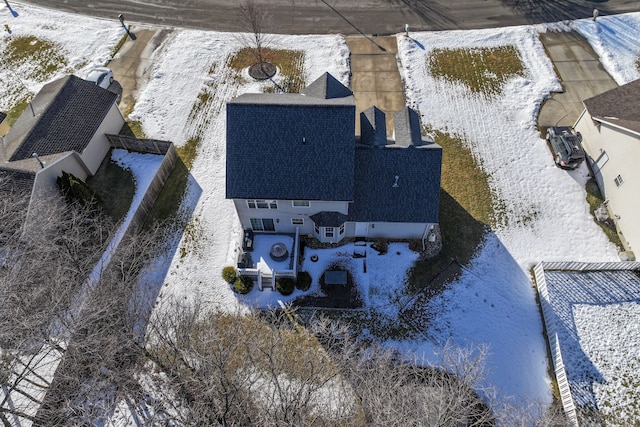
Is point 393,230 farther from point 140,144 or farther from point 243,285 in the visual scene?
point 140,144

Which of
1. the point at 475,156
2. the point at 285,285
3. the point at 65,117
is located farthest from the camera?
the point at 475,156

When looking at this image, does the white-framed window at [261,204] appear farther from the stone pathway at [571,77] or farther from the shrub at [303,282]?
the stone pathway at [571,77]

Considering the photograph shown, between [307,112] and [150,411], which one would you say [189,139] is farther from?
[150,411]

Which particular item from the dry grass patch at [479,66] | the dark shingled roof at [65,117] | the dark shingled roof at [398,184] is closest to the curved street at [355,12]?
the dry grass patch at [479,66]

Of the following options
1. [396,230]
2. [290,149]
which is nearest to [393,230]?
[396,230]

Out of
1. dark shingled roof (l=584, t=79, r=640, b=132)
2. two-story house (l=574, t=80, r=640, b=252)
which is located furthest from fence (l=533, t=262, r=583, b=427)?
dark shingled roof (l=584, t=79, r=640, b=132)

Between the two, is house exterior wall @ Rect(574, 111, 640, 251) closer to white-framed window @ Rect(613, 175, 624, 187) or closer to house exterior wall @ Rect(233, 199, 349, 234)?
white-framed window @ Rect(613, 175, 624, 187)

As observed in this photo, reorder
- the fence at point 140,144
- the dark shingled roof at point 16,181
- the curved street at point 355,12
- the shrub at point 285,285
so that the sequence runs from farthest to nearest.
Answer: the curved street at point 355,12 < the fence at point 140,144 < the dark shingled roof at point 16,181 < the shrub at point 285,285
